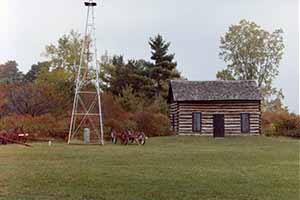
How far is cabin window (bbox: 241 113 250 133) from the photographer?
4225 centimetres

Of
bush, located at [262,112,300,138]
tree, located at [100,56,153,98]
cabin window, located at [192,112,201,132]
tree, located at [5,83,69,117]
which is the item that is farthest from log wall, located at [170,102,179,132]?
tree, located at [100,56,153,98]

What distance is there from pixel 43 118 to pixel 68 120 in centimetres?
175

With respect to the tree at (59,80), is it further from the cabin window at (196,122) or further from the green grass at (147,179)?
the green grass at (147,179)

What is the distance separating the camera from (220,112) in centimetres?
4212

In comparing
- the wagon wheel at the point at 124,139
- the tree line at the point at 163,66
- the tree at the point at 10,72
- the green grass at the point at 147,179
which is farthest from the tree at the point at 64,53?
the green grass at the point at 147,179

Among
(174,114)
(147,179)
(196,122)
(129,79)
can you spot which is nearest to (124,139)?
(196,122)

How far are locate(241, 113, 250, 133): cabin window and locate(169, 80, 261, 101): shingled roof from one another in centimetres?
136

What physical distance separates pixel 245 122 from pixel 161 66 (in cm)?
2100

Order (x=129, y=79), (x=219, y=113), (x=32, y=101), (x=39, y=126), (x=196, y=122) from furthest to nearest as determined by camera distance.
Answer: (x=129, y=79)
(x=32, y=101)
(x=196, y=122)
(x=219, y=113)
(x=39, y=126)

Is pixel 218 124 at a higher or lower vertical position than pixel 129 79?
lower

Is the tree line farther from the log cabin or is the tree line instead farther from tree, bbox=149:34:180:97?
the log cabin

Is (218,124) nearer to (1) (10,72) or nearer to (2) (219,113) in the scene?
(2) (219,113)

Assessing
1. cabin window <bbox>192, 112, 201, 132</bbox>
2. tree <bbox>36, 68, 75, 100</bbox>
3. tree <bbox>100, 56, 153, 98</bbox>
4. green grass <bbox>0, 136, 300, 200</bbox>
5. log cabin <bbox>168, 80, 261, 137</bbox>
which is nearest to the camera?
green grass <bbox>0, 136, 300, 200</bbox>

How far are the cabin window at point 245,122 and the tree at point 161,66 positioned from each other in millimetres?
17255
